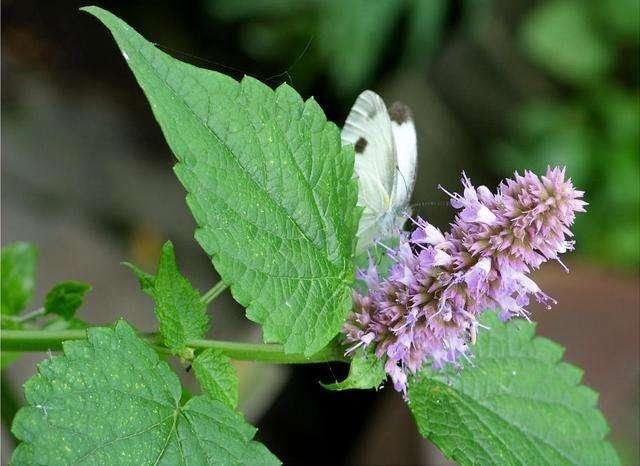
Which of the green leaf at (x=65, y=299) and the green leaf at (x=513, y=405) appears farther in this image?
the green leaf at (x=65, y=299)

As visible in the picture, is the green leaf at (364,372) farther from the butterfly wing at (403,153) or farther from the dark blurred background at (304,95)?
the dark blurred background at (304,95)

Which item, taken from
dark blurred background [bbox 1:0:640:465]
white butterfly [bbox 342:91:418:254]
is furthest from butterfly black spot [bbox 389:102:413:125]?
dark blurred background [bbox 1:0:640:465]

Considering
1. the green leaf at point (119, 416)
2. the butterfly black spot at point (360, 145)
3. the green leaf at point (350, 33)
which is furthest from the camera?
the green leaf at point (350, 33)

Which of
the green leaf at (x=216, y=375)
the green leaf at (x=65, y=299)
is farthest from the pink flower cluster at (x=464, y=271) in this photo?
the green leaf at (x=65, y=299)

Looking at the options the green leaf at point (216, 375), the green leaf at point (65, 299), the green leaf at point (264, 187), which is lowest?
the green leaf at point (65, 299)

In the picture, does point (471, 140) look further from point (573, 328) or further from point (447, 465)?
point (447, 465)

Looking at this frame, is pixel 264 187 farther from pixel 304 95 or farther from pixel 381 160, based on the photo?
pixel 304 95
